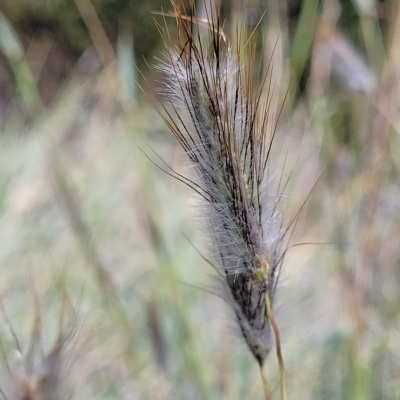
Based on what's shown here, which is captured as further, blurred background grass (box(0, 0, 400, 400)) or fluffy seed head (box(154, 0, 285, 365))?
blurred background grass (box(0, 0, 400, 400))

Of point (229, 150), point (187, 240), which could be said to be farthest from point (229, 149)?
point (187, 240)

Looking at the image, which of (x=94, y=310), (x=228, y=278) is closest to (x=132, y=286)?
(x=94, y=310)

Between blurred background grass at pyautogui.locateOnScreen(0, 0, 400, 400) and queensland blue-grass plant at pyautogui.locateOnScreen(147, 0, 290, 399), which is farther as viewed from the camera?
blurred background grass at pyautogui.locateOnScreen(0, 0, 400, 400)

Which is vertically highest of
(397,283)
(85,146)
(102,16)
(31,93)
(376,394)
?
(102,16)

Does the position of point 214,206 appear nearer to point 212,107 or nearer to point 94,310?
point 212,107

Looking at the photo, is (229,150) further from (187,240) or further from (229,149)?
(187,240)

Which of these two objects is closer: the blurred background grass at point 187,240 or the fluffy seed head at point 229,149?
the fluffy seed head at point 229,149
